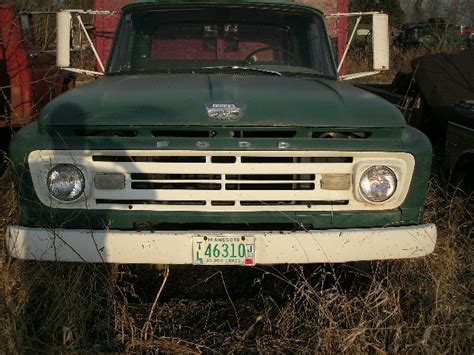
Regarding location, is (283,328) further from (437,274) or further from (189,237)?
(437,274)

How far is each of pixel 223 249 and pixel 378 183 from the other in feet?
3.01

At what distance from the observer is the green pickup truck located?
130 inches

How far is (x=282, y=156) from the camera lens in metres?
3.33

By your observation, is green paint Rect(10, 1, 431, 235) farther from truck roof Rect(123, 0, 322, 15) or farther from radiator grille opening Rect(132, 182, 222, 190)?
truck roof Rect(123, 0, 322, 15)

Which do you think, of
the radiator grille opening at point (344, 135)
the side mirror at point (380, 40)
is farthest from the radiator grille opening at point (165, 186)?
the side mirror at point (380, 40)

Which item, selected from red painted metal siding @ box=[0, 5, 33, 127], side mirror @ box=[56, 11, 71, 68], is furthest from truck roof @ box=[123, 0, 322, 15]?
red painted metal siding @ box=[0, 5, 33, 127]

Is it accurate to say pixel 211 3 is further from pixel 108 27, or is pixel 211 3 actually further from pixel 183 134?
pixel 108 27

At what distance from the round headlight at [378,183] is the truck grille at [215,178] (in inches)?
2.5

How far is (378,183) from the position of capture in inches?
136

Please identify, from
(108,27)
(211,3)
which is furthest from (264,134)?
(108,27)

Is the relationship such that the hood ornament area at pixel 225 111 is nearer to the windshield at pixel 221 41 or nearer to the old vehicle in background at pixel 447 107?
the windshield at pixel 221 41

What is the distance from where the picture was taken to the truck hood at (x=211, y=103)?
3.33 meters

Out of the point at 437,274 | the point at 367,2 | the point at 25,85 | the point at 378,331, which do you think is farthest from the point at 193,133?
the point at 367,2

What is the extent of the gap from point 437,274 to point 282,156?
1.48m
